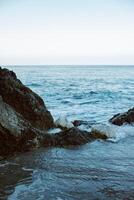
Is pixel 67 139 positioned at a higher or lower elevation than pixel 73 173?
higher

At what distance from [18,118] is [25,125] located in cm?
23

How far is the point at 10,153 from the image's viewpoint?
664cm

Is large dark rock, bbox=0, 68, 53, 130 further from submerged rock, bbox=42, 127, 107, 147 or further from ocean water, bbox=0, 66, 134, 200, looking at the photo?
ocean water, bbox=0, 66, 134, 200

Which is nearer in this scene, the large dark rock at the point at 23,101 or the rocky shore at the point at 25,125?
the rocky shore at the point at 25,125

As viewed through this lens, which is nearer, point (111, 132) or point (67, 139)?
point (67, 139)

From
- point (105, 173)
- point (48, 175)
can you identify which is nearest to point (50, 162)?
point (48, 175)

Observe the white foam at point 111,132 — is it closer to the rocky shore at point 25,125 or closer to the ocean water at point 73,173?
the rocky shore at point 25,125

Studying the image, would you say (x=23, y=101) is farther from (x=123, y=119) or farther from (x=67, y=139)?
(x=123, y=119)


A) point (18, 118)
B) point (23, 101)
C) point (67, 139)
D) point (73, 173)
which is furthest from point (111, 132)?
point (73, 173)

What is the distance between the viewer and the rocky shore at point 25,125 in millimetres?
6770

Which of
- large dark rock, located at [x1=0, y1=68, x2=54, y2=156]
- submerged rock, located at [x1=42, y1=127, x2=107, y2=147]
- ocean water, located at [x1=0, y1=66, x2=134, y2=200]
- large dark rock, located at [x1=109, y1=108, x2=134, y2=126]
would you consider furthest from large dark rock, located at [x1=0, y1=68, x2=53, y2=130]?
large dark rock, located at [x1=109, y1=108, x2=134, y2=126]

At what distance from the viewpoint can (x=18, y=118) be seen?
23.6 ft

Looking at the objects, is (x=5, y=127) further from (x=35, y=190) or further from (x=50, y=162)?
(x=35, y=190)

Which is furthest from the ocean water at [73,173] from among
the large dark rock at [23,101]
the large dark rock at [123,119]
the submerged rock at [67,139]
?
the large dark rock at [123,119]
